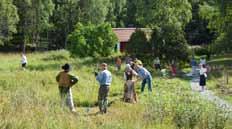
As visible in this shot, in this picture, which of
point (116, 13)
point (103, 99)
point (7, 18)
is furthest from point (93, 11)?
point (103, 99)

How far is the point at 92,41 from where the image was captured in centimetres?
5431

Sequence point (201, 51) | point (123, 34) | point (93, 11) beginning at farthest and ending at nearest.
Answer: point (93, 11) < point (123, 34) < point (201, 51)

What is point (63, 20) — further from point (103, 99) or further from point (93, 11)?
point (103, 99)

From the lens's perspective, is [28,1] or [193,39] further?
[193,39]

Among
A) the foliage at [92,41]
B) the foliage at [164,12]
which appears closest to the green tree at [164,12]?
the foliage at [164,12]

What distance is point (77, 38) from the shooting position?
174 ft

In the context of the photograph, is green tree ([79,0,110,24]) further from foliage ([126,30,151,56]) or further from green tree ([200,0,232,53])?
foliage ([126,30,151,56])

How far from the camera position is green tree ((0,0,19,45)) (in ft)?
225

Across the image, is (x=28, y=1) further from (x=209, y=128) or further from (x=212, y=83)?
(x=209, y=128)

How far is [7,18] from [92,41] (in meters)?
18.7

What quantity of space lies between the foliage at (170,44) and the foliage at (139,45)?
698 millimetres

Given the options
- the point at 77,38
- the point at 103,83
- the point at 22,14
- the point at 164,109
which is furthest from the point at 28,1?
A: the point at 164,109

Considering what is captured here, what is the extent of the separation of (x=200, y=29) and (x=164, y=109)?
66.4 m

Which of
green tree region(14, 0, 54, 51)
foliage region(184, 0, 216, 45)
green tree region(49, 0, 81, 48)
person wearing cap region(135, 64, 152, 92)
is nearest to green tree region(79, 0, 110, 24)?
green tree region(49, 0, 81, 48)
